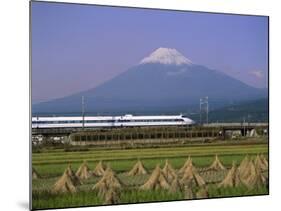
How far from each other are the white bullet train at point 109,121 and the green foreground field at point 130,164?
0.79 ft

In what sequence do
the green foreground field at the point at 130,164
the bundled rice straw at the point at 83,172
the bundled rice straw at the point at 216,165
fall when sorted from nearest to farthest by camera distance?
the green foreground field at the point at 130,164, the bundled rice straw at the point at 83,172, the bundled rice straw at the point at 216,165

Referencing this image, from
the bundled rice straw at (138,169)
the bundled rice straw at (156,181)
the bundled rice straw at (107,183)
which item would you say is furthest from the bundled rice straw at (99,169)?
the bundled rice straw at (156,181)

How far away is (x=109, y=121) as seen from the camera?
5699 mm

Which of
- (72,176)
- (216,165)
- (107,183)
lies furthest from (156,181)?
(72,176)

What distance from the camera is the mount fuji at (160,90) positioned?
5660 mm

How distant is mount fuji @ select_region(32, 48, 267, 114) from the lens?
18.6 ft

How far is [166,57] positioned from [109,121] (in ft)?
2.79

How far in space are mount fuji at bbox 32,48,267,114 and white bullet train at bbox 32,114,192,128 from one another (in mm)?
67

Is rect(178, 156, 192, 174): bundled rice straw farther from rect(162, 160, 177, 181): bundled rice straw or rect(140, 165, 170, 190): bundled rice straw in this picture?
rect(140, 165, 170, 190): bundled rice straw

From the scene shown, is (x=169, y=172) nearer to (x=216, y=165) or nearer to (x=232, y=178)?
(x=216, y=165)

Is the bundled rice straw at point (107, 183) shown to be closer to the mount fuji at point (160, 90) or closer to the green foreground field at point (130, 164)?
the green foreground field at point (130, 164)

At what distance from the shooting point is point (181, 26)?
19.5 feet

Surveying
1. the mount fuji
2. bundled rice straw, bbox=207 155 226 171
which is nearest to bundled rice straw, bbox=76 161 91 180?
the mount fuji

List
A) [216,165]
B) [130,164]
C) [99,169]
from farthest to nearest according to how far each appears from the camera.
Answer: [216,165], [130,164], [99,169]
